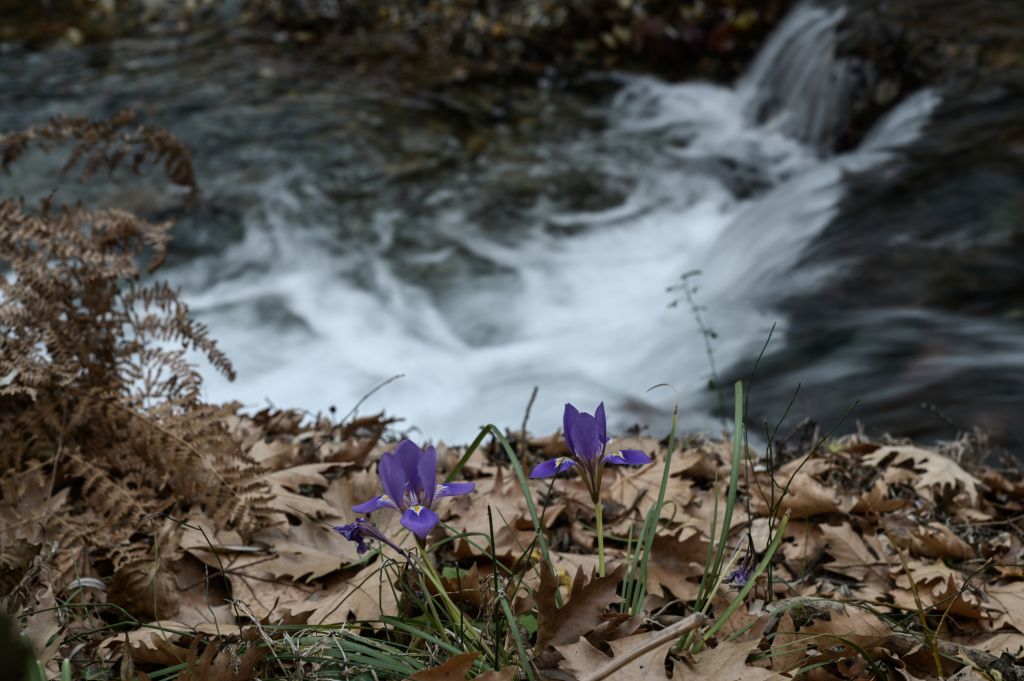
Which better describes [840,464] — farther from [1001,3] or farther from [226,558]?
[1001,3]

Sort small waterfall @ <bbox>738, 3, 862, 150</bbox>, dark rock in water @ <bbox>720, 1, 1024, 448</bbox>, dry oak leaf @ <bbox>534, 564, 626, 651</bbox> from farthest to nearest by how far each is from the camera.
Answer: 1. small waterfall @ <bbox>738, 3, 862, 150</bbox>
2. dark rock in water @ <bbox>720, 1, 1024, 448</bbox>
3. dry oak leaf @ <bbox>534, 564, 626, 651</bbox>

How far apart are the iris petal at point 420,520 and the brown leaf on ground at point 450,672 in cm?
25

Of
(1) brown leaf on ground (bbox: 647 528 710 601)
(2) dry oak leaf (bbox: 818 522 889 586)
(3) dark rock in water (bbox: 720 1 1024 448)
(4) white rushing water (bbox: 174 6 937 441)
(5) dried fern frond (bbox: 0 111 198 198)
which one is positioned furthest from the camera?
(4) white rushing water (bbox: 174 6 937 441)

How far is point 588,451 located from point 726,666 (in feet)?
1.63

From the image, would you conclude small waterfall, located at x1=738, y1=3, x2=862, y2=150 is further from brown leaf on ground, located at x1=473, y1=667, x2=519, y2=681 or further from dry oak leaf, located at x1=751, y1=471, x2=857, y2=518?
brown leaf on ground, located at x1=473, y1=667, x2=519, y2=681

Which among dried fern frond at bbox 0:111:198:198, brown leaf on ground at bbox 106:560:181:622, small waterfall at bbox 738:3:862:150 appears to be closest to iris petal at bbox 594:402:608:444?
brown leaf on ground at bbox 106:560:181:622

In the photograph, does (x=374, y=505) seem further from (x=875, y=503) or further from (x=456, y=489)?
(x=875, y=503)

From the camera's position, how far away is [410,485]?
1484 millimetres

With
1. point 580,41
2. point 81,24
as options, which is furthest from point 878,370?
point 81,24

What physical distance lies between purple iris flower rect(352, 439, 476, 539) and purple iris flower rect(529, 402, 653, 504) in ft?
0.56

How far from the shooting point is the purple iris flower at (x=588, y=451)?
59.9 inches

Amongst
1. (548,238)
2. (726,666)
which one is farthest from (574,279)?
(726,666)

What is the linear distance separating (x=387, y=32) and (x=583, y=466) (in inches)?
423

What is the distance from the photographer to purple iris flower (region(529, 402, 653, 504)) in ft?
4.99
